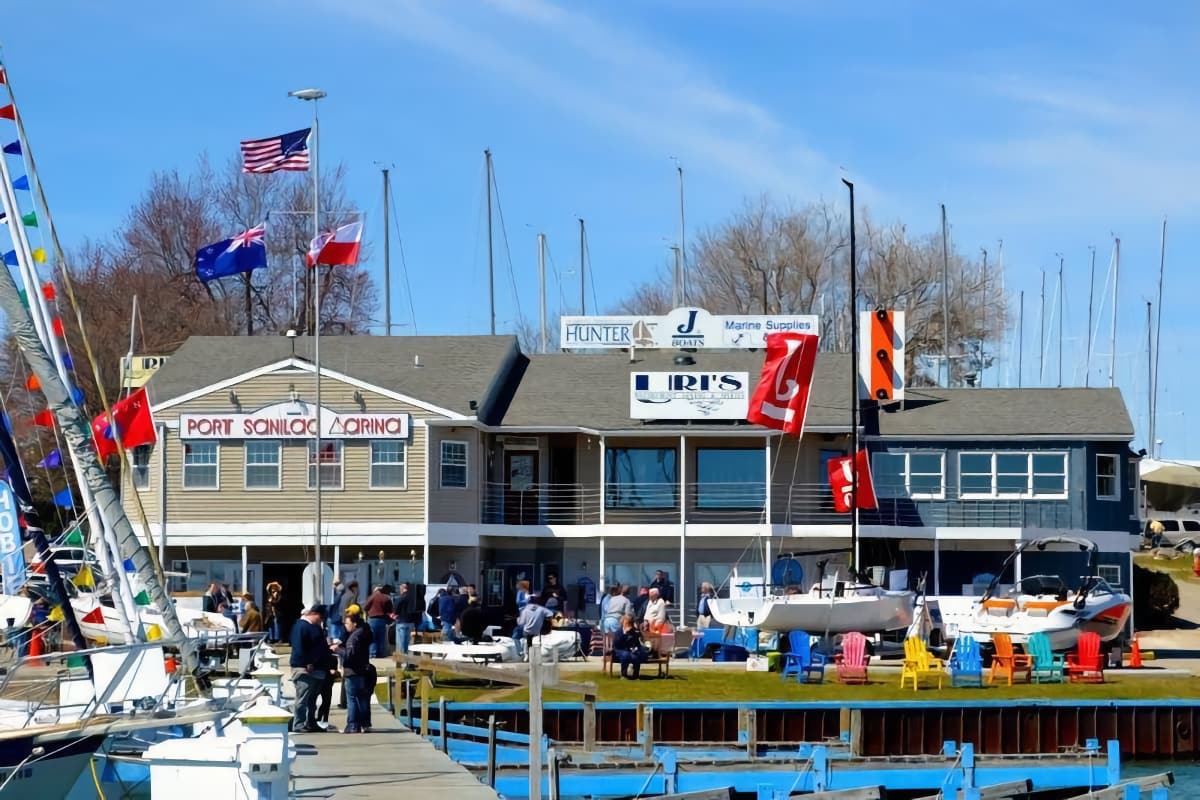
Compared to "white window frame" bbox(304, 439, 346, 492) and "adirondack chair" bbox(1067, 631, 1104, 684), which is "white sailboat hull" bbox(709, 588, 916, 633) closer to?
"adirondack chair" bbox(1067, 631, 1104, 684)

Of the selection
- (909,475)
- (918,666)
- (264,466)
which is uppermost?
(264,466)

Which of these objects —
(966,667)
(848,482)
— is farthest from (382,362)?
Result: (966,667)

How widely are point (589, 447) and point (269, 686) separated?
85.4 ft

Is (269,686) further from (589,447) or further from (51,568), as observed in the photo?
(589,447)

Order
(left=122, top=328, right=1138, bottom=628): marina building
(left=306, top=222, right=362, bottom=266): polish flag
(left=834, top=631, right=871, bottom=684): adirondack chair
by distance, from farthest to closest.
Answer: (left=122, top=328, right=1138, bottom=628): marina building < (left=306, top=222, right=362, bottom=266): polish flag < (left=834, top=631, right=871, bottom=684): adirondack chair

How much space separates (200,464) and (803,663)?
18353 millimetres

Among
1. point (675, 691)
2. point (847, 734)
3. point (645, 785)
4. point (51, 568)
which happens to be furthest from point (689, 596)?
point (51, 568)

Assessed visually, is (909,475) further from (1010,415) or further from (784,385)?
(784,385)

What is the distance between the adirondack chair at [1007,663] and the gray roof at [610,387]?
12185 mm

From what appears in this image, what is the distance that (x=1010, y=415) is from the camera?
4719 centimetres

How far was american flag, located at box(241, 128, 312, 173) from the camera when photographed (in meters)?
41.3

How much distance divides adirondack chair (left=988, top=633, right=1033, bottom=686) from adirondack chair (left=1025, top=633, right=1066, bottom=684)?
18 centimetres

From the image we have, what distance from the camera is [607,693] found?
102ft

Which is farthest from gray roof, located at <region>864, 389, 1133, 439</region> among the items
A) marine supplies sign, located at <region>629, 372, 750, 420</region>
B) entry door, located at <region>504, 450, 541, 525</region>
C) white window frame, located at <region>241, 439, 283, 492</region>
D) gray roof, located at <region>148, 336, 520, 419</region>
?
white window frame, located at <region>241, 439, 283, 492</region>
